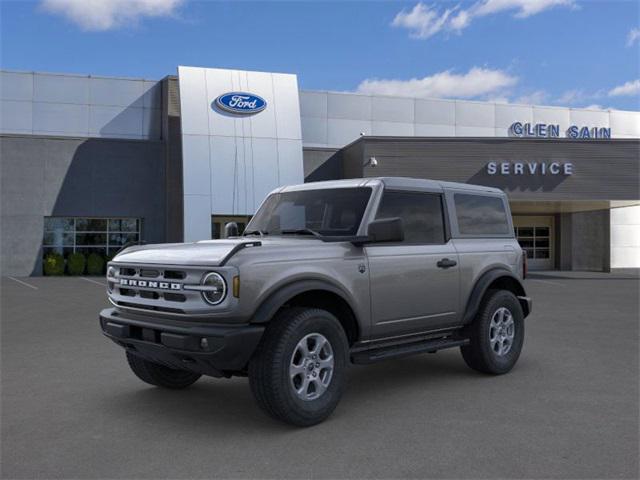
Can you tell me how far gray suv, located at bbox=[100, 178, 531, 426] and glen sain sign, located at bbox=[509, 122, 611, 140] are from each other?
28539mm

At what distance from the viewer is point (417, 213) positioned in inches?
239

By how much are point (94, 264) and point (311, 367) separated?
75.7 feet

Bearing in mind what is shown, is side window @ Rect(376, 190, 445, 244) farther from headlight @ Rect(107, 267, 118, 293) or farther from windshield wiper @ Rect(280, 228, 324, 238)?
headlight @ Rect(107, 267, 118, 293)

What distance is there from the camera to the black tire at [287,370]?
4.48 metres

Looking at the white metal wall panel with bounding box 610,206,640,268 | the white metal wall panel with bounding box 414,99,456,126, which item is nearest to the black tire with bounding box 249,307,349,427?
the white metal wall panel with bounding box 414,99,456,126

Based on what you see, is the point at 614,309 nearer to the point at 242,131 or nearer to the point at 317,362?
the point at 317,362

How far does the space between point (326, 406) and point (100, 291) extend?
14.8m

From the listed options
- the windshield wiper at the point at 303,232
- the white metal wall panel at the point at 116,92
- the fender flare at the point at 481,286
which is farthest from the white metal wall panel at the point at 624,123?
the windshield wiper at the point at 303,232

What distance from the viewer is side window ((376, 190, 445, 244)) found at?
5816 millimetres

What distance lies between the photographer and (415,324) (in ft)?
18.8

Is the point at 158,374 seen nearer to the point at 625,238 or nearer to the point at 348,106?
the point at 348,106

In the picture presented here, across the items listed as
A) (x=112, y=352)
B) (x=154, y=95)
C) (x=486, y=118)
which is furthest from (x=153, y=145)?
(x=112, y=352)

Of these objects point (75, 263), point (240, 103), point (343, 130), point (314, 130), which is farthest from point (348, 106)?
point (75, 263)

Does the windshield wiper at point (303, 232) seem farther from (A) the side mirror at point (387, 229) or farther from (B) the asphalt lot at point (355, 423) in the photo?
(B) the asphalt lot at point (355, 423)
